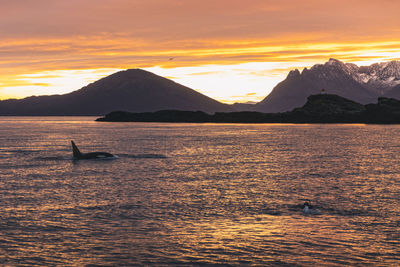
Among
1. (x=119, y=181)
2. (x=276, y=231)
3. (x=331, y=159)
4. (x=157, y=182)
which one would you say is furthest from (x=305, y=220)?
(x=331, y=159)

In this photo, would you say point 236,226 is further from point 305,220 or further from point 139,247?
point 139,247

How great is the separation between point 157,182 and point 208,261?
26811 millimetres

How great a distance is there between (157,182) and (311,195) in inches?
687

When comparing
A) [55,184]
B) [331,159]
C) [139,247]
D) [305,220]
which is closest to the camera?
[139,247]

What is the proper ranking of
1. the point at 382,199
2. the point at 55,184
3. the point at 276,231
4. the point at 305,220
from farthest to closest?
the point at 55,184, the point at 382,199, the point at 305,220, the point at 276,231

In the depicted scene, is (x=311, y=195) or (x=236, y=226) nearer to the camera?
(x=236, y=226)

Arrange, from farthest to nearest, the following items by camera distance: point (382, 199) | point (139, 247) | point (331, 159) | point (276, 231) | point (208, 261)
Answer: point (331, 159) → point (382, 199) → point (276, 231) → point (139, 247) → point (208, 261)

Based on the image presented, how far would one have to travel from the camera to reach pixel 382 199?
37469 mm

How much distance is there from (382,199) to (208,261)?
2237cm

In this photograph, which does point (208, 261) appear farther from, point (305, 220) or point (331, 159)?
point (331, 159)

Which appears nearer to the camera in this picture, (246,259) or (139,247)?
(246,259)

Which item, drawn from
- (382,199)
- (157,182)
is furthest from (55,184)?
(382,199)

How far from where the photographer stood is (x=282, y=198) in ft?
125

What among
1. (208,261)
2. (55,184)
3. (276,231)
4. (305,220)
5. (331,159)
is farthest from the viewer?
(331,159)
